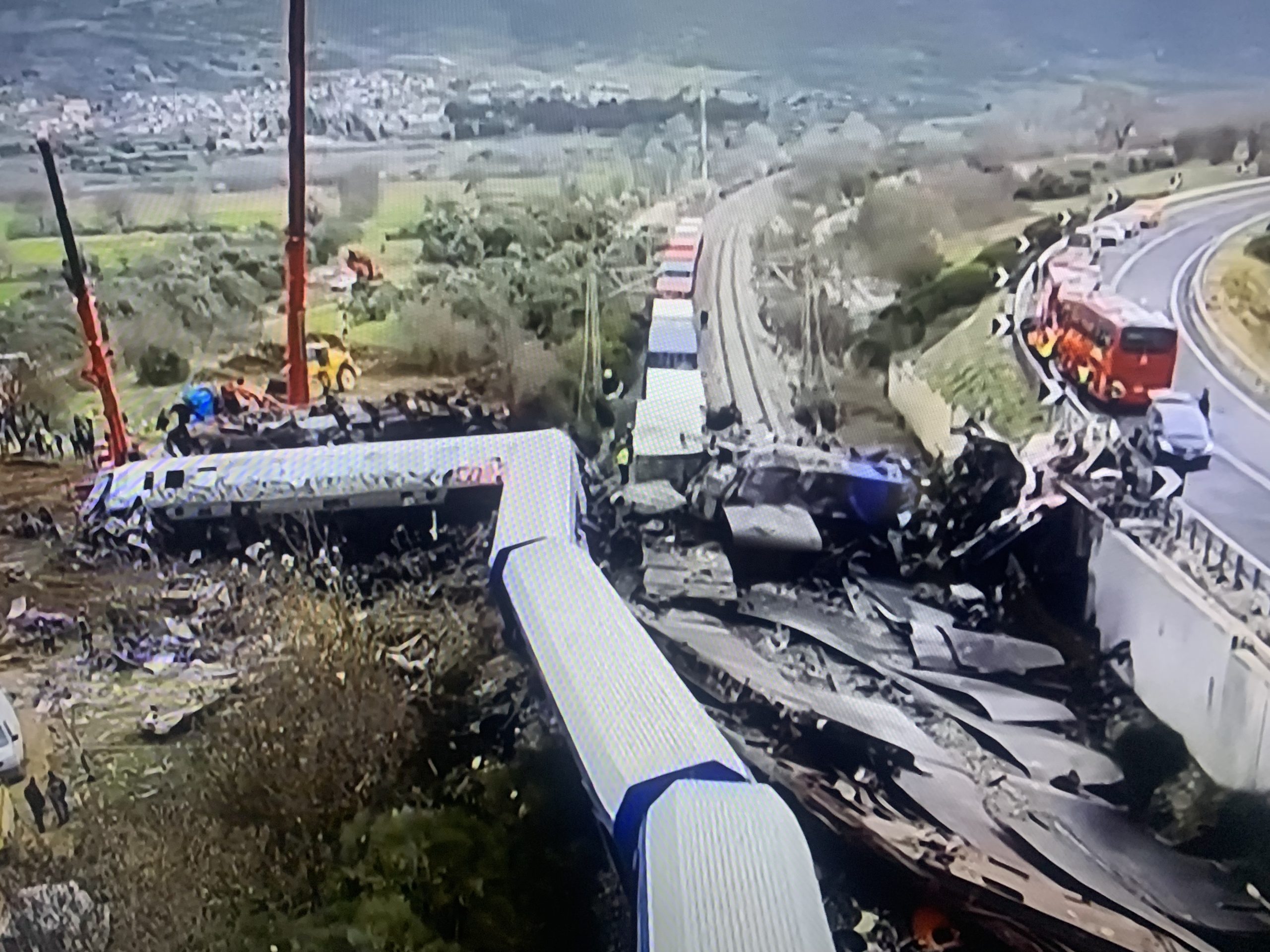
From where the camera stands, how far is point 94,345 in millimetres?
2074

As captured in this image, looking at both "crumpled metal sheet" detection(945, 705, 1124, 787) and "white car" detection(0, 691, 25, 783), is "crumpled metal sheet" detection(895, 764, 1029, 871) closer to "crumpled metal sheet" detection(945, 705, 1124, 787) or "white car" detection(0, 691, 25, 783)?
"crumpled metal sheet" detection(945, 705, 1124, 787)

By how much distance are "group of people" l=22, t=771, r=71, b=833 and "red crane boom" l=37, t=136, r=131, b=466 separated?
0.60m

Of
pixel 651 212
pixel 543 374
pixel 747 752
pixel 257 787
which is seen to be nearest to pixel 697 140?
pixel 651 212

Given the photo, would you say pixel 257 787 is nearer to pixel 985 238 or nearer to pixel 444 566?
pixel 444 566

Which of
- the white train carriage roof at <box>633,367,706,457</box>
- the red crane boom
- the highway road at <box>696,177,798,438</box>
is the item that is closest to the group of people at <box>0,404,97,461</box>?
the red crane boom

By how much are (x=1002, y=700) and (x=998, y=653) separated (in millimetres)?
80

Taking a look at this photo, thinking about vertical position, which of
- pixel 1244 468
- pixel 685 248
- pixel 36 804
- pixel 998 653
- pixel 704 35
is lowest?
pixel 36 804

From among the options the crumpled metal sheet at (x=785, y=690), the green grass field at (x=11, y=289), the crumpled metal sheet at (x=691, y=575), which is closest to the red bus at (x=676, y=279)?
the crumpled metal sheet at (x=691, y=575)

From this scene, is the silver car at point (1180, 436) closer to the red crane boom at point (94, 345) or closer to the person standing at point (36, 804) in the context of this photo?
the red crane boom at point (94, 345)

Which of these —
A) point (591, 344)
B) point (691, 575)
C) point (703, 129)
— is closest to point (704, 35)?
point (703, 129)

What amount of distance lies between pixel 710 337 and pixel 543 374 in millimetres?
325

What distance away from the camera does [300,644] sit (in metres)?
1.96

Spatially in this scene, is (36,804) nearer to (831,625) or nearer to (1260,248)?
(831,625)

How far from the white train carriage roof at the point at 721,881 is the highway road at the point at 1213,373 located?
883 millimetres
